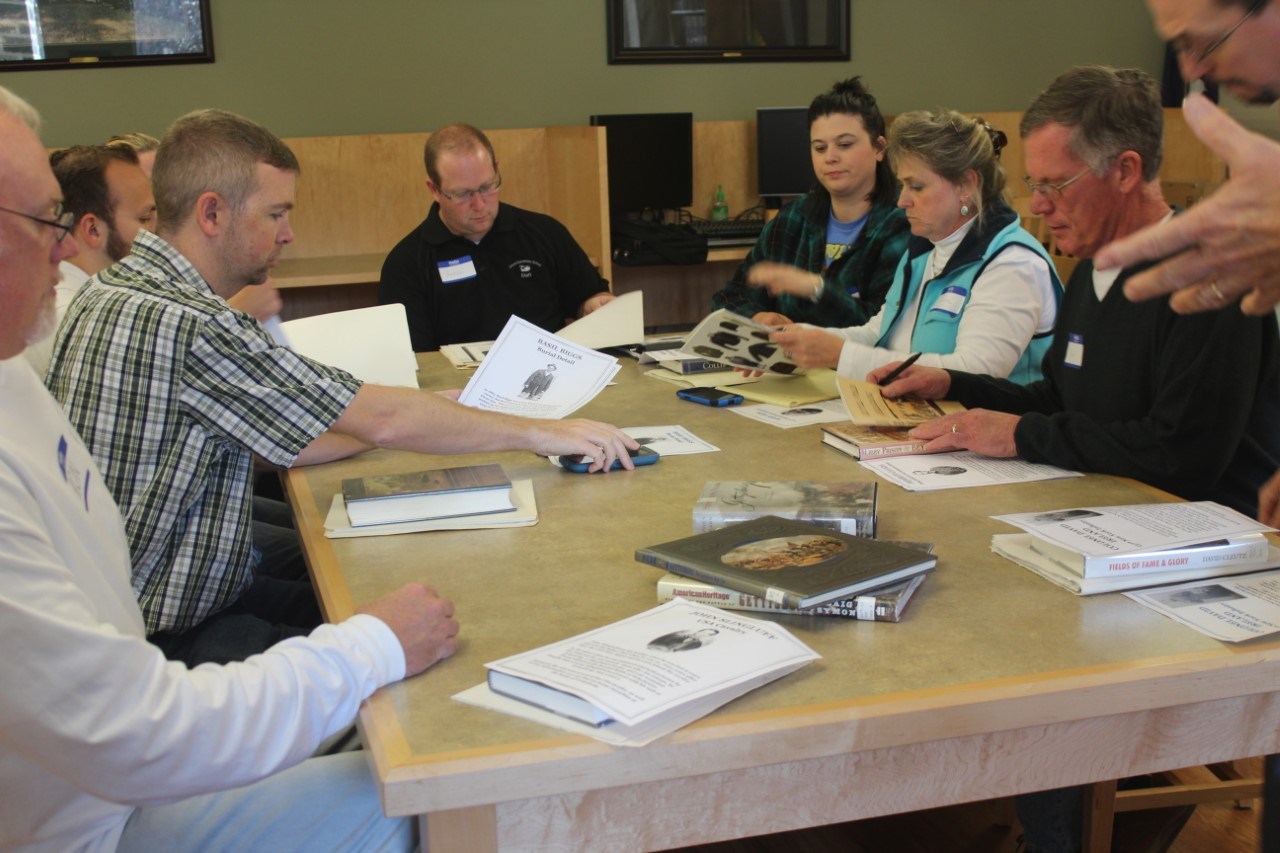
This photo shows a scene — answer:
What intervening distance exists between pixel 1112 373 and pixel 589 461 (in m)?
0.95

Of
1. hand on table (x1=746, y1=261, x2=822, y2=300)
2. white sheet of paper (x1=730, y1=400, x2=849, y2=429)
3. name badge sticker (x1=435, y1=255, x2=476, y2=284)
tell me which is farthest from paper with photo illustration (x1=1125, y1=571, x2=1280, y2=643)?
name badge sticker (x1=435, y1=255, x2=476, y2=284)

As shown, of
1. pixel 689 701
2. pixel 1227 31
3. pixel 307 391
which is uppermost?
pixel 1227 31

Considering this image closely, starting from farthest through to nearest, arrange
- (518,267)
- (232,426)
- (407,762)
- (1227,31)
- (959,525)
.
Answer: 1. (518,267)
2. (232,426)
3. (959,525)
4. (1227,31)
5. (407,762)

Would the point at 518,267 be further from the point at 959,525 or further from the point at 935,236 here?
the point at 959,525

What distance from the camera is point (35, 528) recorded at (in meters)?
1.13

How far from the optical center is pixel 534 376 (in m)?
2.39

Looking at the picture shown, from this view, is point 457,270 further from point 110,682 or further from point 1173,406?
point 110,682

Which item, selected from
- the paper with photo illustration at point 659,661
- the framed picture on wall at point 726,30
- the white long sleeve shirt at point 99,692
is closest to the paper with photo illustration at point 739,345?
the paper with photo illustration at point 659,661

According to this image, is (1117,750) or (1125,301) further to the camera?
(1125,301)

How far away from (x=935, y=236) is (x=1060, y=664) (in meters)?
1.82

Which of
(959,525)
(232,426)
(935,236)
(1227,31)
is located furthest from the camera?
(935,236)

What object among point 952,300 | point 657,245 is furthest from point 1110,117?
point 657,245

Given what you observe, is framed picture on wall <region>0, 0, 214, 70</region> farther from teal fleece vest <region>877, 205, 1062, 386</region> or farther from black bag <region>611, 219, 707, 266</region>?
teal fleece vest <region>877, 205, 1062, 386</region>

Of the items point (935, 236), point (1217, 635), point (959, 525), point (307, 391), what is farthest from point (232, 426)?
point (935, 236)
